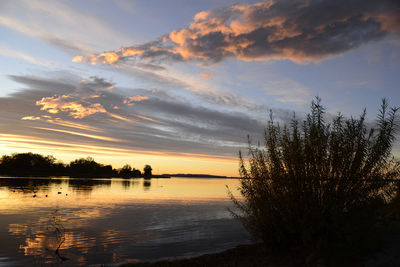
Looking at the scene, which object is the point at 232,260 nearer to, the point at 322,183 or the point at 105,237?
the point at 322,183

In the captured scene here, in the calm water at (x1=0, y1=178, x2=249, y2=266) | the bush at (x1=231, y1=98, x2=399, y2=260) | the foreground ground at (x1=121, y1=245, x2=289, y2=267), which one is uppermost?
the bush at (x1=231, y1=98, x2=399, y2=260)

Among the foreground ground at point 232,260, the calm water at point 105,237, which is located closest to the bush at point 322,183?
the foreground ground at point 232,260

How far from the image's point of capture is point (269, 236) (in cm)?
1030

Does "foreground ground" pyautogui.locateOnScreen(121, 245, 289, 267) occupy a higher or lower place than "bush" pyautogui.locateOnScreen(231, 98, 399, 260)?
lower

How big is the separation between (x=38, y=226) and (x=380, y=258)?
23.0 meters

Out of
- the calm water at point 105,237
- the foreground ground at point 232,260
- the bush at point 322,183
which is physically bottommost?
the calm water at point 105,237

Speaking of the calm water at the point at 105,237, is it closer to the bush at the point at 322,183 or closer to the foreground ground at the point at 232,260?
the foreground ground at the point at 232,260

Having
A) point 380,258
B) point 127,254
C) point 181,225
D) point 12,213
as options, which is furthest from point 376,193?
point 12,213

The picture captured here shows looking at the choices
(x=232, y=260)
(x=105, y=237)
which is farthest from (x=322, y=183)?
(x=105, y=237)

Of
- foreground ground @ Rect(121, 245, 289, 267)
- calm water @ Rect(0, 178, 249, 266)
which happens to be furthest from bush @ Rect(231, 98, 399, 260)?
calm water @ Rect(0, 178, 249, 266)

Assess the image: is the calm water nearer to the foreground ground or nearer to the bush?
the foreground ground

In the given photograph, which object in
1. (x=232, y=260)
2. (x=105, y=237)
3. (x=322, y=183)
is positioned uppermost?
(x=322, y=183)

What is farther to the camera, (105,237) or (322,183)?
(105,237)

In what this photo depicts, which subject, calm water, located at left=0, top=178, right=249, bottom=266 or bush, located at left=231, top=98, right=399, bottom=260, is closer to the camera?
bush, located at left=231, top=98, right=399, bottom=260
